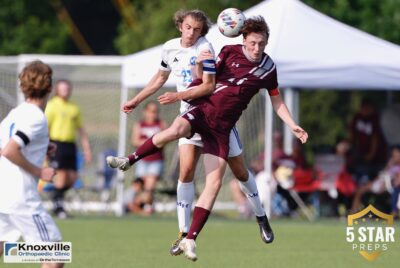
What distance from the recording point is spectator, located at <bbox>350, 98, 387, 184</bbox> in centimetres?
1998

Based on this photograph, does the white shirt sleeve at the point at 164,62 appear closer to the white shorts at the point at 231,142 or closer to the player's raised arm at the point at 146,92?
the player's raised arm at the point at 146,92

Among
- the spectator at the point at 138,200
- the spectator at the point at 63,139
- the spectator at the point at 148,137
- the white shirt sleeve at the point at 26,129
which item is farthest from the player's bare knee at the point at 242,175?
the spectator at the point at 138,200

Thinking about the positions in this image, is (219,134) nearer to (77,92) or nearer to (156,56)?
(156,56)

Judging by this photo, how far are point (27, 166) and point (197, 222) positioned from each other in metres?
2.80

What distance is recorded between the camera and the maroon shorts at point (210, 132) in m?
10.3

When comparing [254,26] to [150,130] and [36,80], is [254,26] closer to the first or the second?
[36,80]

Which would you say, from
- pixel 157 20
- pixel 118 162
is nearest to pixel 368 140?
pixel 157 20

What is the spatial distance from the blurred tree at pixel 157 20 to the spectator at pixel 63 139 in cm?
763

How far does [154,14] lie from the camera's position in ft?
90.7

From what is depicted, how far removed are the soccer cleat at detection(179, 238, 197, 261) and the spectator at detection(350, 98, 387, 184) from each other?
1007 centimetres

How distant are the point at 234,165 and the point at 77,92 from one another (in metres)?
12.1

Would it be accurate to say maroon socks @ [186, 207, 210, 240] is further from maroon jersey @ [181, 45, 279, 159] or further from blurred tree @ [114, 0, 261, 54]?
blurred tree @ [114, 0, 261, 54]

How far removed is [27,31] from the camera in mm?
31250

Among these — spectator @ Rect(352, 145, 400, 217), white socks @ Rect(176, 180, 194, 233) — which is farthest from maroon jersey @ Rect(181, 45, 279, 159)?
spectator @ Rect(352, 145, 400, 217)
